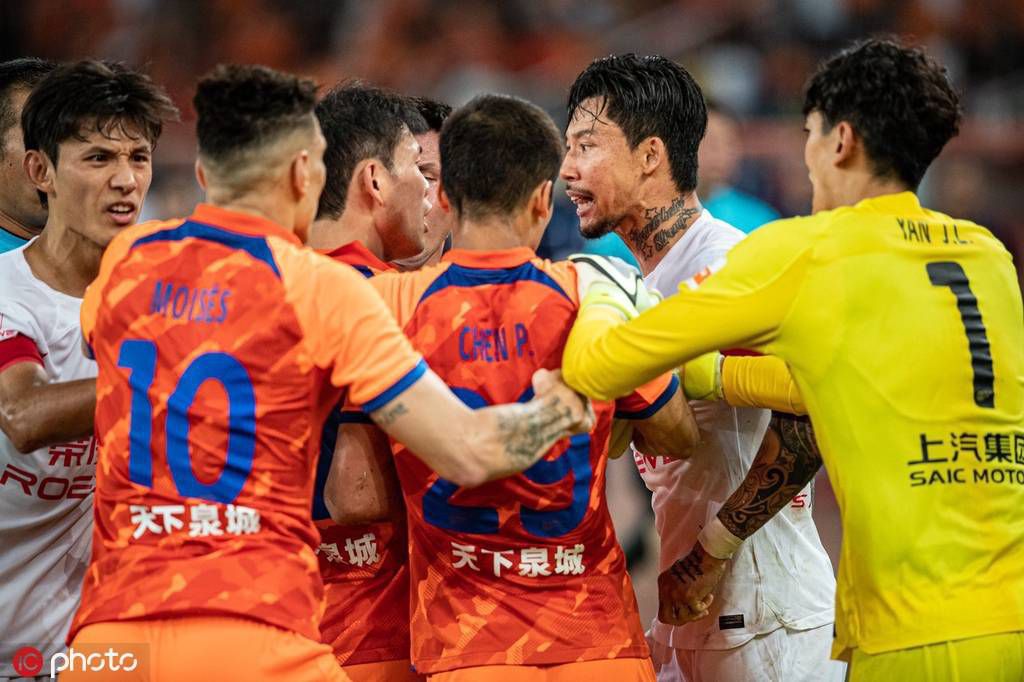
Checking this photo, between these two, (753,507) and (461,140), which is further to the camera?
(753,507)

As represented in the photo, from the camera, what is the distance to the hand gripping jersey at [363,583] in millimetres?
4066

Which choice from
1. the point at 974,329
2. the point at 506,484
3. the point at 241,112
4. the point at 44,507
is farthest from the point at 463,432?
the point at 44,507

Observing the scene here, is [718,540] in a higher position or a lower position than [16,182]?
lower

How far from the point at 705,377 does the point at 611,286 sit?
1.85ft

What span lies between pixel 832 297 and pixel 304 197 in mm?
1455

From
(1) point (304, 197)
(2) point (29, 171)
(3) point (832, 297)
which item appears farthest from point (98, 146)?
(3) point (832, 297)

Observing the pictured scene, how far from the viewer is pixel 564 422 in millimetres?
3412

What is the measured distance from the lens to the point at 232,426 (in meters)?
3.19

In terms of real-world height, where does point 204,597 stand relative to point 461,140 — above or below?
below

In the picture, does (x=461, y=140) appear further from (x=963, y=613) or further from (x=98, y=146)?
(x=963, y=613)

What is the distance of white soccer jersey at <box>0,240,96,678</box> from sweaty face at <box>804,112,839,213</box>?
2.45m

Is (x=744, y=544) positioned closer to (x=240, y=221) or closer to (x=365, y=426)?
(x=365, y=426)

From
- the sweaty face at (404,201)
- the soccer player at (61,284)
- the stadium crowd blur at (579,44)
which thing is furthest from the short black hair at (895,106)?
the stadium crowd blur at (579,44)

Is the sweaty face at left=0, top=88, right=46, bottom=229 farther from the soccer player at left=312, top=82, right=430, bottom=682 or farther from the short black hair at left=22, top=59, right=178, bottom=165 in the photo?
the soccer player at left=312, top=82, right=430, bottom=682
